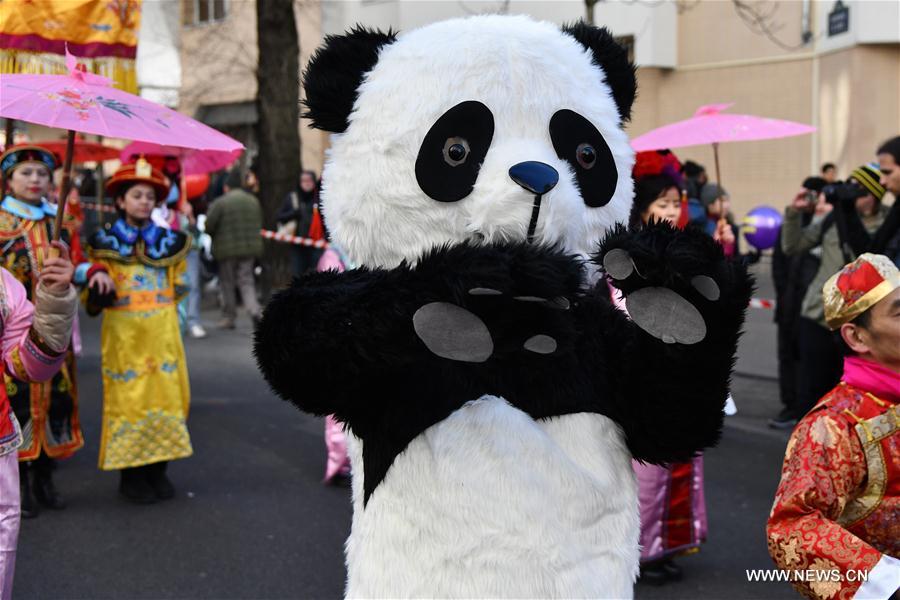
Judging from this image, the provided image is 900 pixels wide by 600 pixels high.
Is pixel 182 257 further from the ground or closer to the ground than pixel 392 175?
closer to the ground

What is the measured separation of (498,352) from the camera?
1.91 metres

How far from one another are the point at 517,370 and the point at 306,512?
364 cm

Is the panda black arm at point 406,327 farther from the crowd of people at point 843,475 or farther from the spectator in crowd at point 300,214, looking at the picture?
the spectator in crowd at point 300,214

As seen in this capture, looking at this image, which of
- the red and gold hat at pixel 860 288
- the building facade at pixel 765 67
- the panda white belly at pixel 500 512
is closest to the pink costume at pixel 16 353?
the panda white belly at pixel 500 512

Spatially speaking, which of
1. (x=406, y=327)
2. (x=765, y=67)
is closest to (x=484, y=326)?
(x=406, y=327)

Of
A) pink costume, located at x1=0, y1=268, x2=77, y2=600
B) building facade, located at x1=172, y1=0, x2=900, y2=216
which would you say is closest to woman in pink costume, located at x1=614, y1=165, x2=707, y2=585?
pink costume, located at x1=0, y1=268, x2=77, y2=600

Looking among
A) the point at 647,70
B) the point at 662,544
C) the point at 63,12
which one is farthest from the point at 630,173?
the point at 647,70

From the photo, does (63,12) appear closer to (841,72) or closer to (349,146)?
(349,146)

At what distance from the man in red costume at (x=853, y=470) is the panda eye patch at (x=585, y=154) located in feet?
3.17

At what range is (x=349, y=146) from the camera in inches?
91.8

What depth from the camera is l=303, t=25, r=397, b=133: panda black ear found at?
235 centimetres

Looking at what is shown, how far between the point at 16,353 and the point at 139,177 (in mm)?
2406

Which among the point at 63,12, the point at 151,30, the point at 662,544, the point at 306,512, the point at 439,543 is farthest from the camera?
the point at 151,30

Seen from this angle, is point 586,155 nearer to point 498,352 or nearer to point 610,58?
point 610,58
